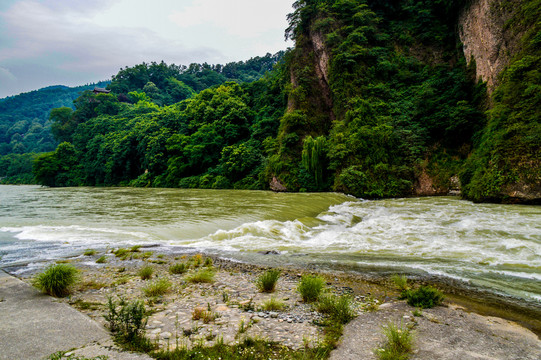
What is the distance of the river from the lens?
21.8ft

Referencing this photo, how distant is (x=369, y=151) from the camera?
978 inches

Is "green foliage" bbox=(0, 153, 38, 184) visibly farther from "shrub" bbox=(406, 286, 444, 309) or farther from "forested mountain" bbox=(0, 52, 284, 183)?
"shrub" bbox=(406, 286, 444, 309)

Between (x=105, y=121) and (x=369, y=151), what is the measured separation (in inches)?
2392

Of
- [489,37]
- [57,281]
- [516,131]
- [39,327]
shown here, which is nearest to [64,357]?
[39,327]

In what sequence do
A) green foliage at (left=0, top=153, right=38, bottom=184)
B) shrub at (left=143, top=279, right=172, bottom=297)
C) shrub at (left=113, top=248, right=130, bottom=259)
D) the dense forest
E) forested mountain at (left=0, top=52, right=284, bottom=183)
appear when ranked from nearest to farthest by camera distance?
shrub at (left=143, top=279, right=172, bottom=297)
shrub at (left=113, top=248, right=130, bottom=259)
the dense forest
forested mountain at (left=0, top=52, right=284, bottom=183)
green foliage at (left=0, top=153, right=38, bottom=184)

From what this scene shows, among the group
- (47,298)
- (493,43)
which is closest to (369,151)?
(493,43)

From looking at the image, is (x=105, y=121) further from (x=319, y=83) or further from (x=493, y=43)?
(x=493, y=43)

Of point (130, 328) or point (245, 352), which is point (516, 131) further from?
point (130, 328)

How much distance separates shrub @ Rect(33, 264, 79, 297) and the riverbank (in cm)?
21

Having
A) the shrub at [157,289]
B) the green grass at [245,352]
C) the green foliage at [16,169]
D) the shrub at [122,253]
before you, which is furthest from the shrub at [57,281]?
the green foliage at [16,169]

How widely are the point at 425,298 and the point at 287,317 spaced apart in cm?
233

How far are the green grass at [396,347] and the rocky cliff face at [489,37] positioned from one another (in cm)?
2398

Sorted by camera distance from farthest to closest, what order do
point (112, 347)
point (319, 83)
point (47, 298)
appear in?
point (319, 83)
point (47, 298)
point (112, 347)

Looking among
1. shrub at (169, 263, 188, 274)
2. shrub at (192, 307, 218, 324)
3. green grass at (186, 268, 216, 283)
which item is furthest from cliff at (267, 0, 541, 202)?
shrub at (192, 307, 218, 324)
